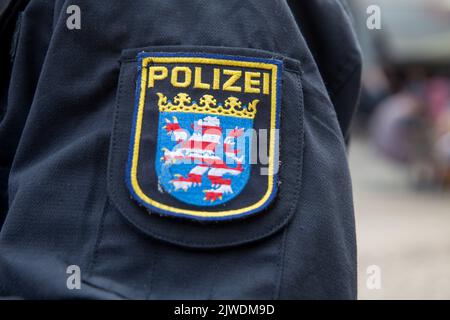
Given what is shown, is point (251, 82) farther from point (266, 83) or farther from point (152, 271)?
point (152, 271)

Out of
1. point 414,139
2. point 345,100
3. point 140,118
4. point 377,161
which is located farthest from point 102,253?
point 377,161

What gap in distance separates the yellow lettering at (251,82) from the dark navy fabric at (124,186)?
0.03 metres

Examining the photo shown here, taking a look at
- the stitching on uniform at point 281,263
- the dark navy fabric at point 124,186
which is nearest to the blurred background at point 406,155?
the dark navy fabric at point 124,186

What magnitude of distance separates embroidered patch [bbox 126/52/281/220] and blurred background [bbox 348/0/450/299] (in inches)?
22.4

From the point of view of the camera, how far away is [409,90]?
10258mm

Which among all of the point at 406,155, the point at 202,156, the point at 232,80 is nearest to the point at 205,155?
the point at 202,156

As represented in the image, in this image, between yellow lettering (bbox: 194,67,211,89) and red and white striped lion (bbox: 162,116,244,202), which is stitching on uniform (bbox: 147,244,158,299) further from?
yellow lettering (bbox: 194,67,211,89)

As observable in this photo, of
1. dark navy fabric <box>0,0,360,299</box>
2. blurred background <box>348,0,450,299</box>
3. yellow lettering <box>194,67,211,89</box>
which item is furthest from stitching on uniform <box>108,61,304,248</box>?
blurred background <box>348,0,450,299</box>

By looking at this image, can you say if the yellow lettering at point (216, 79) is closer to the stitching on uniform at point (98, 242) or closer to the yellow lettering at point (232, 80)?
the yellow lettering at point (232, 80)

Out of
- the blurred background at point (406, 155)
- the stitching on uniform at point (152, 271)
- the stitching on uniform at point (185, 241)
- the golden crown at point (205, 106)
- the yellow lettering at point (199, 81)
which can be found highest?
the blurred background at point (406, 155)

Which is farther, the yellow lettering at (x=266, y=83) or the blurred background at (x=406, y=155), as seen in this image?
the blurred background at (x=406, y=155)

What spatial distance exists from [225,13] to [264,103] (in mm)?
138

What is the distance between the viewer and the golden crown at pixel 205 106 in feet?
3.41

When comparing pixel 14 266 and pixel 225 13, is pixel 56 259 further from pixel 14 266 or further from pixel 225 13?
pixel 225 13
